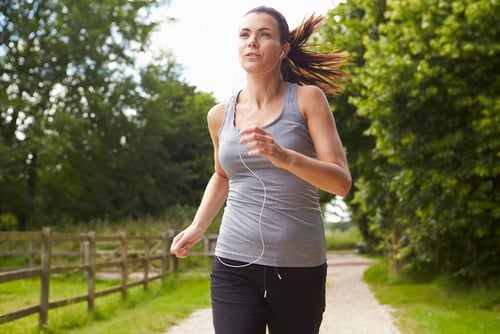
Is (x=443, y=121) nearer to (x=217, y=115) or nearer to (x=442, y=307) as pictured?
(x=442, y=307)

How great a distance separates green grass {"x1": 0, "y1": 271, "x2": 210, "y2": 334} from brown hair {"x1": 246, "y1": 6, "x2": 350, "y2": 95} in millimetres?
5628

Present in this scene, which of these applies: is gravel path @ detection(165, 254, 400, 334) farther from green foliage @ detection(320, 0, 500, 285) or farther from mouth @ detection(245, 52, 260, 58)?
mouth @ detection(245, 52, 260, 58)

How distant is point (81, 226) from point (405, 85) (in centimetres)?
1879

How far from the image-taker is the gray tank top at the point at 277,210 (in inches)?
110

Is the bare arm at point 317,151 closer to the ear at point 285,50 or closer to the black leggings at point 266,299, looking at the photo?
the ear at point 285,50

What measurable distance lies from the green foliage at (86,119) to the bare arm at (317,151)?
2644 cm

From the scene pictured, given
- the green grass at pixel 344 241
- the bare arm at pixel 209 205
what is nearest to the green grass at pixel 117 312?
the bare arm at pixel 209 205

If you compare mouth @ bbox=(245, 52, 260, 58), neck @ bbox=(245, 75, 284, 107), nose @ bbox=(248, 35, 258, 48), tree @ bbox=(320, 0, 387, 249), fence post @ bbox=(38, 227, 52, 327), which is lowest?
fence post @ bbox=(38, 227, 52, 327)

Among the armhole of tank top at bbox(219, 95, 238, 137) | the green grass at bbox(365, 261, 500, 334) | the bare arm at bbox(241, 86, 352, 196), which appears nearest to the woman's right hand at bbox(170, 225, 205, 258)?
the armhole of tank top at bbox(219, 95, 238, 137)

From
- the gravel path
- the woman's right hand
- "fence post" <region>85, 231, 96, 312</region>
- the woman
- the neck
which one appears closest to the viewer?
the woman

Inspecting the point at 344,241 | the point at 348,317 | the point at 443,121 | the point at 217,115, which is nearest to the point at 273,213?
the point at 217,115

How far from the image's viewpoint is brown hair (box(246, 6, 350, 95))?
3.27 metres

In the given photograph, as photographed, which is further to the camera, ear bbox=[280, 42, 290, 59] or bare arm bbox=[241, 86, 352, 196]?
ear bbox=[280, 42, 290, 59]

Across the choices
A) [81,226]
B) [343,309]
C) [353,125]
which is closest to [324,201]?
[81,226]
